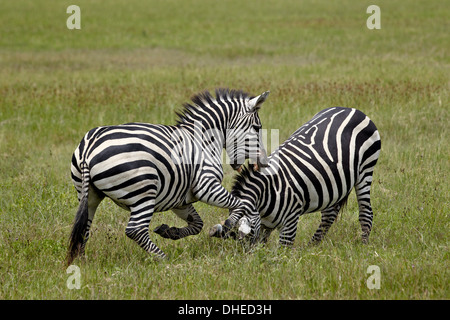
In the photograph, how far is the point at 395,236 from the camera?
6.53m

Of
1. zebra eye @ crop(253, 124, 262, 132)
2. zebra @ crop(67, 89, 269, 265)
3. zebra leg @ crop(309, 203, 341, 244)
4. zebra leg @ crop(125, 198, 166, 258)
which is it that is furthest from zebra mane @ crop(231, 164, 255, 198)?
zebra leg @ crop(309, 203, 341, 244)

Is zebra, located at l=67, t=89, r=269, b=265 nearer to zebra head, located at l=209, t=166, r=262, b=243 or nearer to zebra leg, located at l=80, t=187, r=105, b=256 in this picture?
zebra leg, located at l=80, t=187, r=105, b=256

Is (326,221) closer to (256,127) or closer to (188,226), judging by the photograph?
(256,127)

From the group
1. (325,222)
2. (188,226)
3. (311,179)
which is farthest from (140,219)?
(325,222)

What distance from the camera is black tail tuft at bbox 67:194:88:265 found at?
5285mm

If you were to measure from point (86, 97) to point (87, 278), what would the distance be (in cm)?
968

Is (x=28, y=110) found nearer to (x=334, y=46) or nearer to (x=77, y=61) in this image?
(x=77, y=61)

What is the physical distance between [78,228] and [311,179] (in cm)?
256

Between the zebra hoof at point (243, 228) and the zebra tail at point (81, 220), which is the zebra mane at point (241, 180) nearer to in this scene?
the zebra hoof at point (243, 228)

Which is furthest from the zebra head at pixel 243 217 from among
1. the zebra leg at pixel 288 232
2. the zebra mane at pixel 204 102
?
the zebra mane at pixel 204 102

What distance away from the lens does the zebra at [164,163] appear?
5.22 m

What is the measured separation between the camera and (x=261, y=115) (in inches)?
480

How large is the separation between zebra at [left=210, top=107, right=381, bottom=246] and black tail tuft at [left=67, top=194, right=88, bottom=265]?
131cm

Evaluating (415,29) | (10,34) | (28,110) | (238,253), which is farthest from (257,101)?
(10,34)
